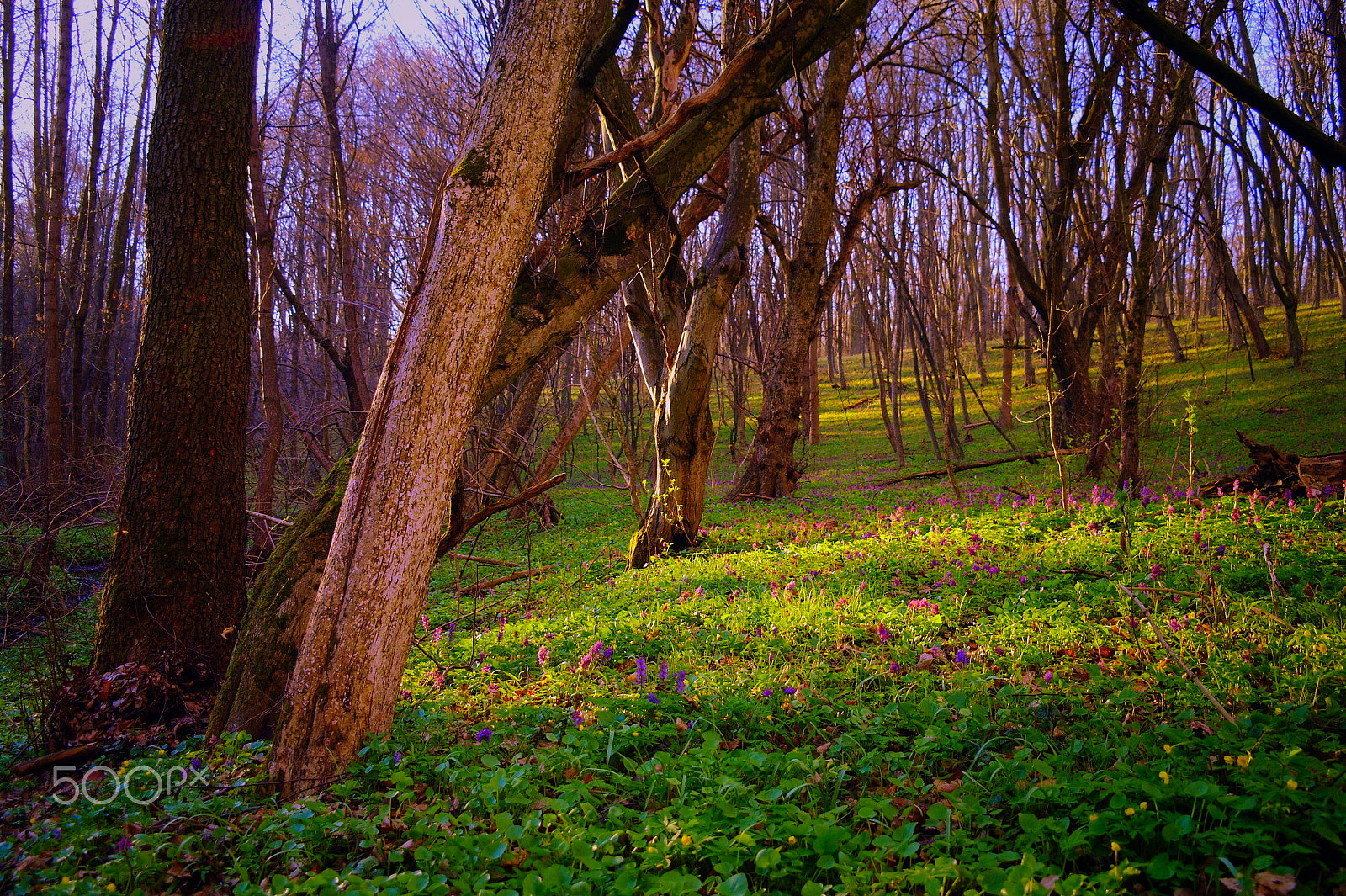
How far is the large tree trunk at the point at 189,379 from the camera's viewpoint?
425 cm

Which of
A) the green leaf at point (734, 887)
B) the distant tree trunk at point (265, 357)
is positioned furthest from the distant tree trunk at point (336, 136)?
the green leaf at point (734, 887)

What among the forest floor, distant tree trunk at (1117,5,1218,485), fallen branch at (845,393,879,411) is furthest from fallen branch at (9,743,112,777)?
fallen branch at (845,393,879,411)

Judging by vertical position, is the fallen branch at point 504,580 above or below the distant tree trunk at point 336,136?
below

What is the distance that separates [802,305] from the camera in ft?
34.2

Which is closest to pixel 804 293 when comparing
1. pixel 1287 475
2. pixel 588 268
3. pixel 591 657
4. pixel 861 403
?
pixel 1287 475

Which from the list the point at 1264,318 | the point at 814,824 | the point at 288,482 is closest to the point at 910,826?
the point at 814,824

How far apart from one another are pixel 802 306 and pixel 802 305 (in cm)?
3

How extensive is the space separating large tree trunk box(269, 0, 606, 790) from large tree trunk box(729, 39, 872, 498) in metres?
7.64

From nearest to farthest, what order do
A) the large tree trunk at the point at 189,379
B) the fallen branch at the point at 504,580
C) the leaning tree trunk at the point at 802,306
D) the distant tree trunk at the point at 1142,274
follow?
the large tree trunk at the point at 189,379 < the distant tree trunk at the point at 1142,274 < the fallen branch at the point at 504,580 < the leaning tree trunk at the point at 802,306

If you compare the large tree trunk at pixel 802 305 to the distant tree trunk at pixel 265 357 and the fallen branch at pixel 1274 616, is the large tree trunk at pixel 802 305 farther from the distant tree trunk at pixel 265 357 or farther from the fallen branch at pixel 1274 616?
the fallen branch at pixel 1274 616

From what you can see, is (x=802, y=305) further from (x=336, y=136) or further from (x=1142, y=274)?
(x=336, y=136)

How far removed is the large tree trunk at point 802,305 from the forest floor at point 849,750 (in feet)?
17.4

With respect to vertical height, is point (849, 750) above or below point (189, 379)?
below

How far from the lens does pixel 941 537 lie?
5973mm
